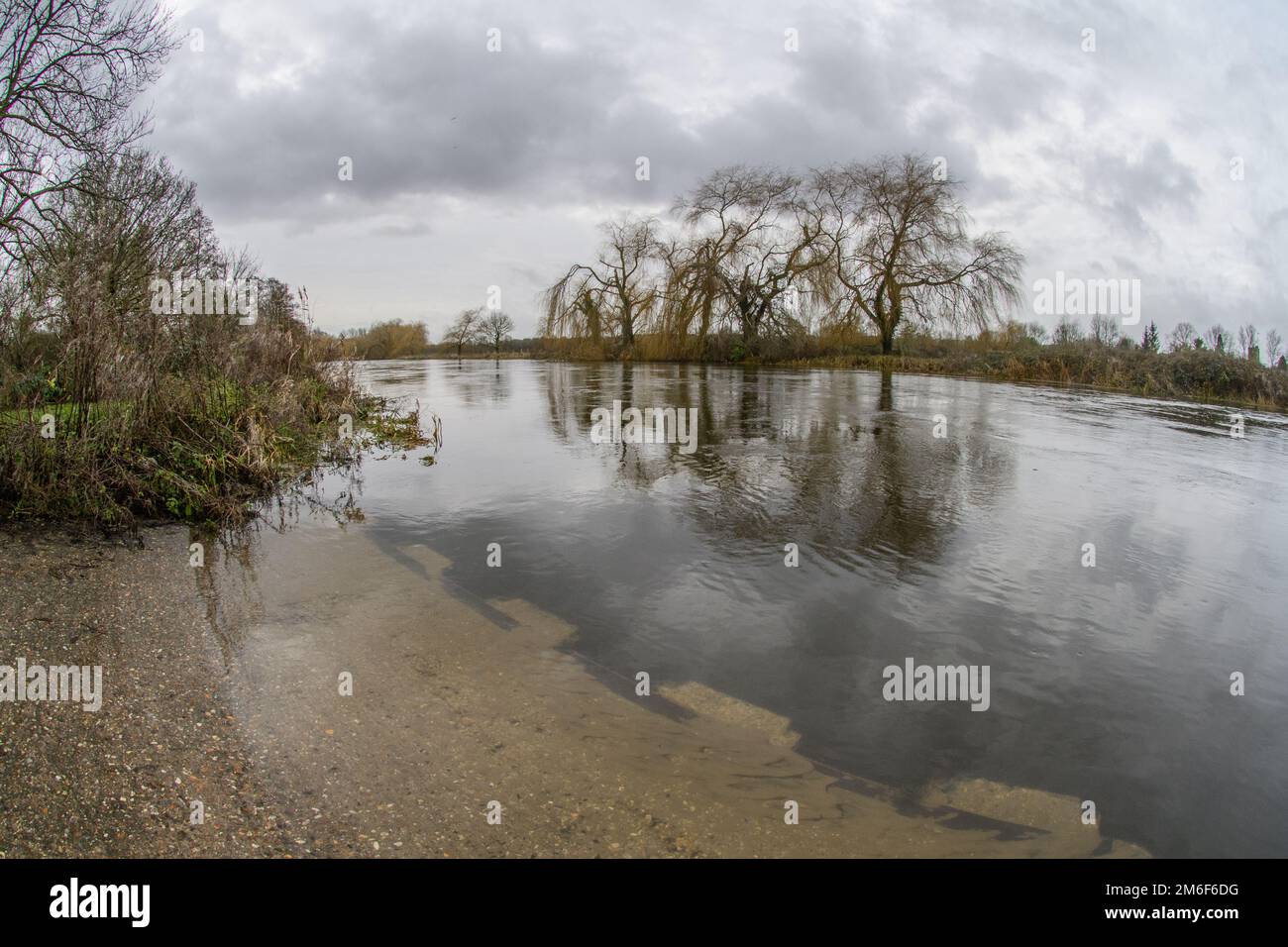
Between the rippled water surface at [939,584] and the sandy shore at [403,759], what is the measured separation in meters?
0.33

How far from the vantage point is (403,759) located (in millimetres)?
3453

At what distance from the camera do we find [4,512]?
21.1 ft

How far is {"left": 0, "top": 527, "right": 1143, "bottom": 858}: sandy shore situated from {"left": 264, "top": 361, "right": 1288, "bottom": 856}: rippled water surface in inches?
13.0

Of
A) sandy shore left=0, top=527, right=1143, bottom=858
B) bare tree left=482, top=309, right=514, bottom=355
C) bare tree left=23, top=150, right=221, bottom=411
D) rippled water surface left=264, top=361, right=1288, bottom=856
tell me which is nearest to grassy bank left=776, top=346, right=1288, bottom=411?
rippled water surface left=264, top=361, right=1288, bottom=856

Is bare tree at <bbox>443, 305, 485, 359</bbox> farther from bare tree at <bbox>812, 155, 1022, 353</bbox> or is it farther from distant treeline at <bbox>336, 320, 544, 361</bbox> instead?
bare tree at <bbox>812, 155, 1022, 353</bbox>

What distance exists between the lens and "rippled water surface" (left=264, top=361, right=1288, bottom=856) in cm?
369

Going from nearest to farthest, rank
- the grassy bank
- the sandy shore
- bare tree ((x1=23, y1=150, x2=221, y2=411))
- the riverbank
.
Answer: the sandy shore < bare tree ((x1=23, y1=150, x2=221, y2=411)) < the grassy bank < the riverbank

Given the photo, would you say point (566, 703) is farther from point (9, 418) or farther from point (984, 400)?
point (984, 400)

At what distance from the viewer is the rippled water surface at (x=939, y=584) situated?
3688 millimetres
